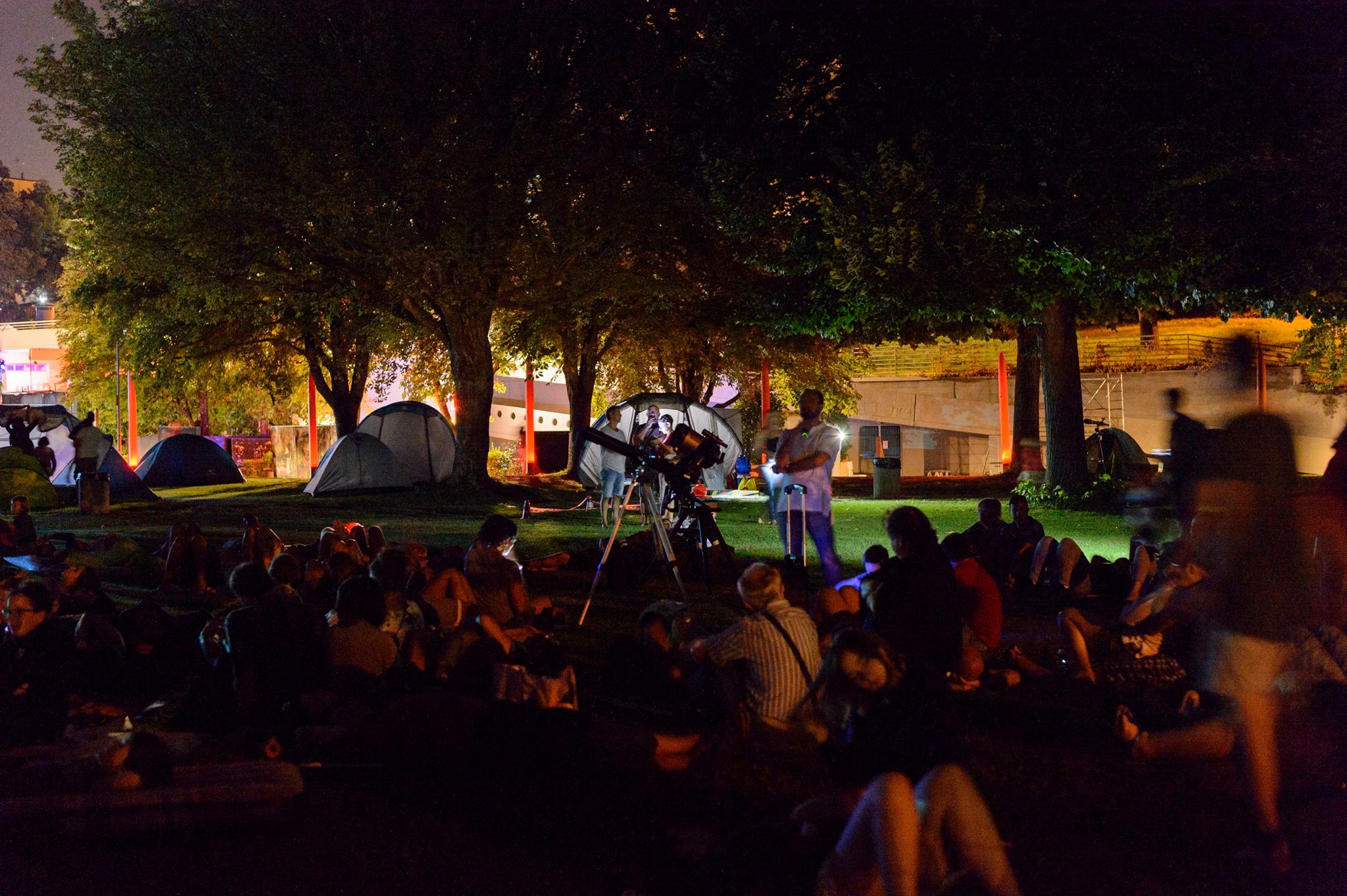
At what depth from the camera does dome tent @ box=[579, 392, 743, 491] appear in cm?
2566

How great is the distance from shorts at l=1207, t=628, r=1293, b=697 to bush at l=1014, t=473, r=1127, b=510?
14.9 meters

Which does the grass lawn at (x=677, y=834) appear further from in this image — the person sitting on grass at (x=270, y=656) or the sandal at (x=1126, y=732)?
the person sitting on grass at (x=270, y=656)

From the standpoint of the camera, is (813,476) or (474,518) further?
(474,518)

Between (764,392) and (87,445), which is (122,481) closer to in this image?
(87,445)

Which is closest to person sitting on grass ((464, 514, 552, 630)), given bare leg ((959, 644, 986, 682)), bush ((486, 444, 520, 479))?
bare leg ((959, 644, 986, 682))

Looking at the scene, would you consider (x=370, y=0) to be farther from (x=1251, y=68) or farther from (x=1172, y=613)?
(x=1172, y=613)

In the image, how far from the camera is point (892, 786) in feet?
10.9

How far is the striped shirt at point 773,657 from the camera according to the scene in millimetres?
5141

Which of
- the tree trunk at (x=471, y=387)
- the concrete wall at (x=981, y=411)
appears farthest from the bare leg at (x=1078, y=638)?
the concrete wall at (x=981, y=411)

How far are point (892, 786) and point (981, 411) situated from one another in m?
38.8

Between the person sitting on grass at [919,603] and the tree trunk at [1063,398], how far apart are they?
15361 mm

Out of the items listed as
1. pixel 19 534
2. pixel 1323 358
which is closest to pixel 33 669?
pixel 19 534

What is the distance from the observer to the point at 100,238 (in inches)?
862

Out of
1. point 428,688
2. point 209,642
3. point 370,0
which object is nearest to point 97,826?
point 428,688
